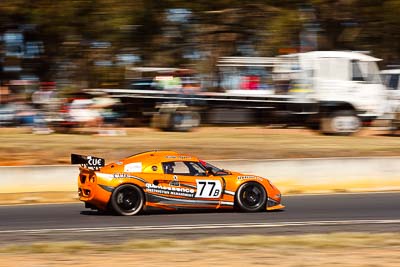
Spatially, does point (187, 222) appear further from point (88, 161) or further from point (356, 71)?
point (356, 71)

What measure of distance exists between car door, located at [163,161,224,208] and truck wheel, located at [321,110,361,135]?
1118 cm

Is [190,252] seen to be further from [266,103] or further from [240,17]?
[240,17]

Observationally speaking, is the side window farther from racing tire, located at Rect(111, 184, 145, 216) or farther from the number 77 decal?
racing tire, located at Rect(111, 184, 145, 216)

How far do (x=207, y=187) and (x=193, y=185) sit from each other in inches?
9.4

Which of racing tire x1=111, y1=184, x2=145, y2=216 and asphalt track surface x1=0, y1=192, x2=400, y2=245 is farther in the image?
racing tire x1=111, y1=184, x2=145, y2=216

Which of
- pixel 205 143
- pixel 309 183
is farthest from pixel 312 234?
pixel 205 143

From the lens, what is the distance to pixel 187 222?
41.5 ft

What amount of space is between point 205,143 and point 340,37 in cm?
930

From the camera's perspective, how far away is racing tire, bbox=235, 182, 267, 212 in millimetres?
13688

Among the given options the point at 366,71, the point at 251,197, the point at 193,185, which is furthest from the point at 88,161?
the point at 366,71

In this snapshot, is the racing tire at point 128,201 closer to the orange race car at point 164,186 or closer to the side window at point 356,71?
the orange race car at point 164,186

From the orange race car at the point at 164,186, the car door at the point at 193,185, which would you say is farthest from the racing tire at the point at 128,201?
the car door at the point at 193,185

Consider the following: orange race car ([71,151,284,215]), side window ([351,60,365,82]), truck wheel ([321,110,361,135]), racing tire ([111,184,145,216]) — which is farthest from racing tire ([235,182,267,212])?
side window ([351,60,365,82])

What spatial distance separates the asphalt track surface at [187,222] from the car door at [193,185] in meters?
0.26
